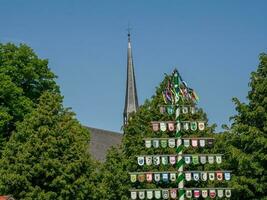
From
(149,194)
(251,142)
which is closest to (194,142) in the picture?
(149,194)

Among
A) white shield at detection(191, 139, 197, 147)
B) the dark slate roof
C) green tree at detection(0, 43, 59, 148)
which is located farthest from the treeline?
the dark slate roof

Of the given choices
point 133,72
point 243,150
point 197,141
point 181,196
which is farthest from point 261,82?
point 133,72

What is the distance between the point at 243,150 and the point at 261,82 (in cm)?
404

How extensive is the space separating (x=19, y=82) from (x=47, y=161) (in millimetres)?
17811

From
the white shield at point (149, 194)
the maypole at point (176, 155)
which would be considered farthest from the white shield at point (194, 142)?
the white shield at point (149, 194)

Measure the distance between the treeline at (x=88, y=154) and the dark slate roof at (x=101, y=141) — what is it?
35.4 meters

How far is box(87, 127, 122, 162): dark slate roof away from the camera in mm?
84438

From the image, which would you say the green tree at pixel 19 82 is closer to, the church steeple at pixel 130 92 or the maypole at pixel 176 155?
the maypole at pixel 176 155

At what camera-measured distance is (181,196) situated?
2906cm

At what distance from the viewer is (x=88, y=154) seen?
143 feet

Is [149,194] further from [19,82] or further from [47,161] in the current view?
[19,82]

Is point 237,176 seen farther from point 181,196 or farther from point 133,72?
point 133,72

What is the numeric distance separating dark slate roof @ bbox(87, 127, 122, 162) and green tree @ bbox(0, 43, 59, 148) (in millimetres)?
25749

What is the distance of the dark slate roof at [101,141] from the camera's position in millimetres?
84438
